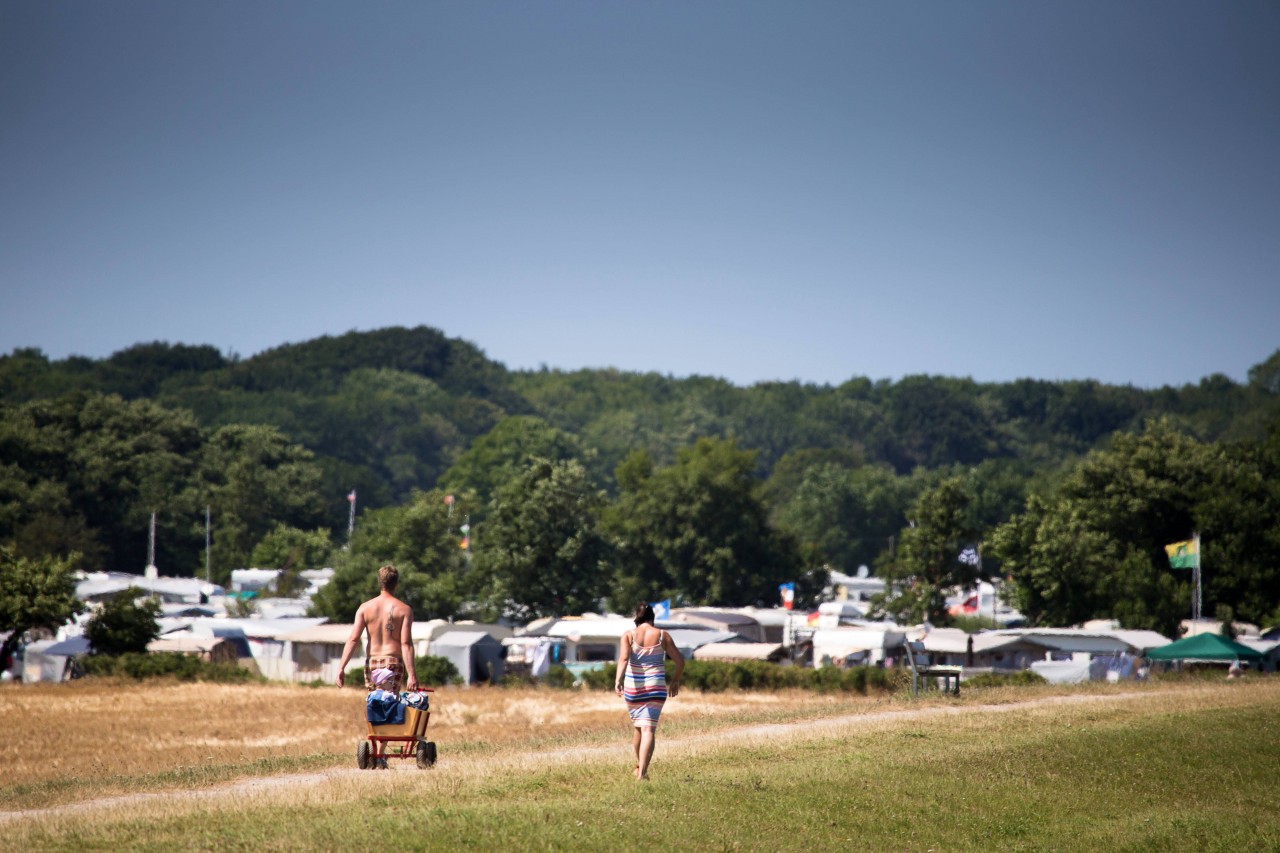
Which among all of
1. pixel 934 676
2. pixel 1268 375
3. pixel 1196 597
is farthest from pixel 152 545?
pixel 1268 375

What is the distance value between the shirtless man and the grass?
101 centimetres

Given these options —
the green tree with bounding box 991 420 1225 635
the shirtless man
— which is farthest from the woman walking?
the green tree with bounding box 991 420 1225 635

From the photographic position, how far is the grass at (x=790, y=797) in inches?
455

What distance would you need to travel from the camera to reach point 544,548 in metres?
69.1

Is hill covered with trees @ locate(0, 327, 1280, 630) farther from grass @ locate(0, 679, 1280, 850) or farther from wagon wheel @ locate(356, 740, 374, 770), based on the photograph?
wagon wheel @ locate(356, 740, 374, 770)

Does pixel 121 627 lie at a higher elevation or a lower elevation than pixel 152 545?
lower

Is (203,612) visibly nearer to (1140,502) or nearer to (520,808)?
(1140,502)

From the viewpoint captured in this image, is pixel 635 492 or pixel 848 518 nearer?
pixel 635 492

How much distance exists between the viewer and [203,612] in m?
70.3

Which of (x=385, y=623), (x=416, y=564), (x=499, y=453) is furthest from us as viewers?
(x=499, y=453)

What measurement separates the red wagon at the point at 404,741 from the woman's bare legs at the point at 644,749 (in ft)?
6.84

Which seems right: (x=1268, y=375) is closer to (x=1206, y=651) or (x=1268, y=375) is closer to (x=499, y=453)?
(x=499, y=453)

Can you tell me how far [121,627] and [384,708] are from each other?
3999 centimetres

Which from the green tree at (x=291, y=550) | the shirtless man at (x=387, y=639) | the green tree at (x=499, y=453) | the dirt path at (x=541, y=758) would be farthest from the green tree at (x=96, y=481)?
the shirtless man at (x=387, y=639)
